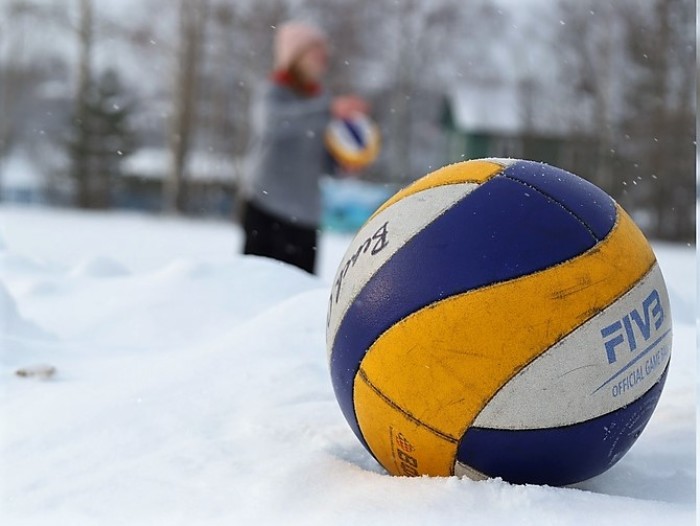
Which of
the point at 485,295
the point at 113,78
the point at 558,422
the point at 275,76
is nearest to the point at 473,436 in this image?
the point at 558,422

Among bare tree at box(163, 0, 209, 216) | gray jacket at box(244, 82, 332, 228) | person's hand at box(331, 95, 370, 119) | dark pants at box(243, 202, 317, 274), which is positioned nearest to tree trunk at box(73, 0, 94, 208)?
bare tree at box(163, 0, 209, 216)

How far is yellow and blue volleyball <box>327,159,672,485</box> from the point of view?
1.86m

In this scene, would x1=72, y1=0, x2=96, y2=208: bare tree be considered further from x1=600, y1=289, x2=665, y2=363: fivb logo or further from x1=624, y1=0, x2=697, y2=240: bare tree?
x1=600, y1=289, x2=665, y2=363: fivb logo

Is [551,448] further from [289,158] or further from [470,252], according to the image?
[289,158]

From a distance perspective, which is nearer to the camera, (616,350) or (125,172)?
(616,350)

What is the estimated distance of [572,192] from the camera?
82.0 inches

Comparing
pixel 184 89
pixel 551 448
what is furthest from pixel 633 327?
pixel 184 89

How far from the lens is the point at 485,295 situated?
1.87 m

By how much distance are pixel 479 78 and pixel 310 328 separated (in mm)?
27814

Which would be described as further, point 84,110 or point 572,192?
point 84,110

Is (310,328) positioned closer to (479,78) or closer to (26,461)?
(26,461)

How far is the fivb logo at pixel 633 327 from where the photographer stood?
1912 millimetres

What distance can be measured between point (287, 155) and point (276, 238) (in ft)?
2.08

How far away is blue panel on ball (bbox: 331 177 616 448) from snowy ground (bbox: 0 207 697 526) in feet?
1.33
